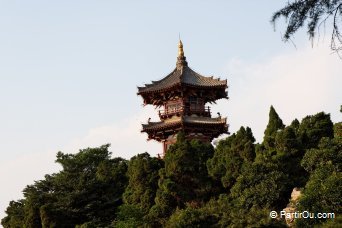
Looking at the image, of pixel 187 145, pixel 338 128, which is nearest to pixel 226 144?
pixel 187 145

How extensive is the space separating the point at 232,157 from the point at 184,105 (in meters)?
9.98

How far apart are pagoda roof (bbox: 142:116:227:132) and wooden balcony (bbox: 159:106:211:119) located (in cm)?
44

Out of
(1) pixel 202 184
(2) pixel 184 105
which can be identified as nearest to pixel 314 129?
(1) pixel 202 184

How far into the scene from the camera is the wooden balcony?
3638cm

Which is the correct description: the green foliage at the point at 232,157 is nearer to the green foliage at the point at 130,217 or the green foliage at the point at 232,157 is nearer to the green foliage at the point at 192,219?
the green foliage at the point at 192,219

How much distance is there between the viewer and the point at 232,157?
27.3m

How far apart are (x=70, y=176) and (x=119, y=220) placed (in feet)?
22.2

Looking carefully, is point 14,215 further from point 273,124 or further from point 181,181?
point 273,124

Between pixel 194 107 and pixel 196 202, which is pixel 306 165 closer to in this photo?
pixel 196 202

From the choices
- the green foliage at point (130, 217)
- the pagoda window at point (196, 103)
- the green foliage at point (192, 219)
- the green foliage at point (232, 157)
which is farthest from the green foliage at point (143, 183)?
the pagoda window at point (196, 103)

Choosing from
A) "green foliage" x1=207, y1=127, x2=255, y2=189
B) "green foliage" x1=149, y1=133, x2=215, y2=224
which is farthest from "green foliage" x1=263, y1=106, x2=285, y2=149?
"green foliage" x1=149, y1=133, x2=215, y2=224

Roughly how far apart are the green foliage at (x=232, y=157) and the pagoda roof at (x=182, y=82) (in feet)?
28.9

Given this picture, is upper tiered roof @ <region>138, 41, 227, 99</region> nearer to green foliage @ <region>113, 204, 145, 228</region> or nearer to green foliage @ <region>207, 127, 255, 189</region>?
green foliage @ <region>207, 127, 255, 189</region>

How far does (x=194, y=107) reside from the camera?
1455 inches
